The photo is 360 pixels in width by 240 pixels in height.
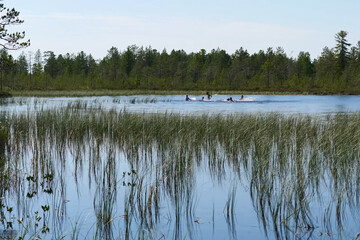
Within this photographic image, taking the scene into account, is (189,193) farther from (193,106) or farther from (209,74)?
(209,74)

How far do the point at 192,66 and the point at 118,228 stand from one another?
84.5m

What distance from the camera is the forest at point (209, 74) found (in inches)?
2751

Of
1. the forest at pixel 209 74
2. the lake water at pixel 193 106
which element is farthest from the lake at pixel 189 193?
the forest at pixel 209 74

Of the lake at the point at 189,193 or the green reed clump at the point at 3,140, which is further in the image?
the green reed clump at the point at 3,140

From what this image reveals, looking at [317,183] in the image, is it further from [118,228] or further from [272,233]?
[118,228]

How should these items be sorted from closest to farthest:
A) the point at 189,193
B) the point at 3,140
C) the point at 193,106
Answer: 1. the point at 189,193
2. the point at 3,140
3. the point at 193,106

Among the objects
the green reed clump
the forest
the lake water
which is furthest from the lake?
the forest

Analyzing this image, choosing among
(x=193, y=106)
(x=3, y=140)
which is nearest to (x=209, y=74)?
(x=193, y=106)

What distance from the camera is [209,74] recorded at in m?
88.1

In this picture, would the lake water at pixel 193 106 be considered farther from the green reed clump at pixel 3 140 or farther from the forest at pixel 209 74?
the forest at pixel 209 74

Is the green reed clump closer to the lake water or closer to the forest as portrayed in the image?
the lake water

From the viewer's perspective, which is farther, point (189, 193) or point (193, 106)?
point (193, 106)

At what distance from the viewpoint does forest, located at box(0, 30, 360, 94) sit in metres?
69.9

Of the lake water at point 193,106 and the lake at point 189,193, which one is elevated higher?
the lake water at point 193,106
